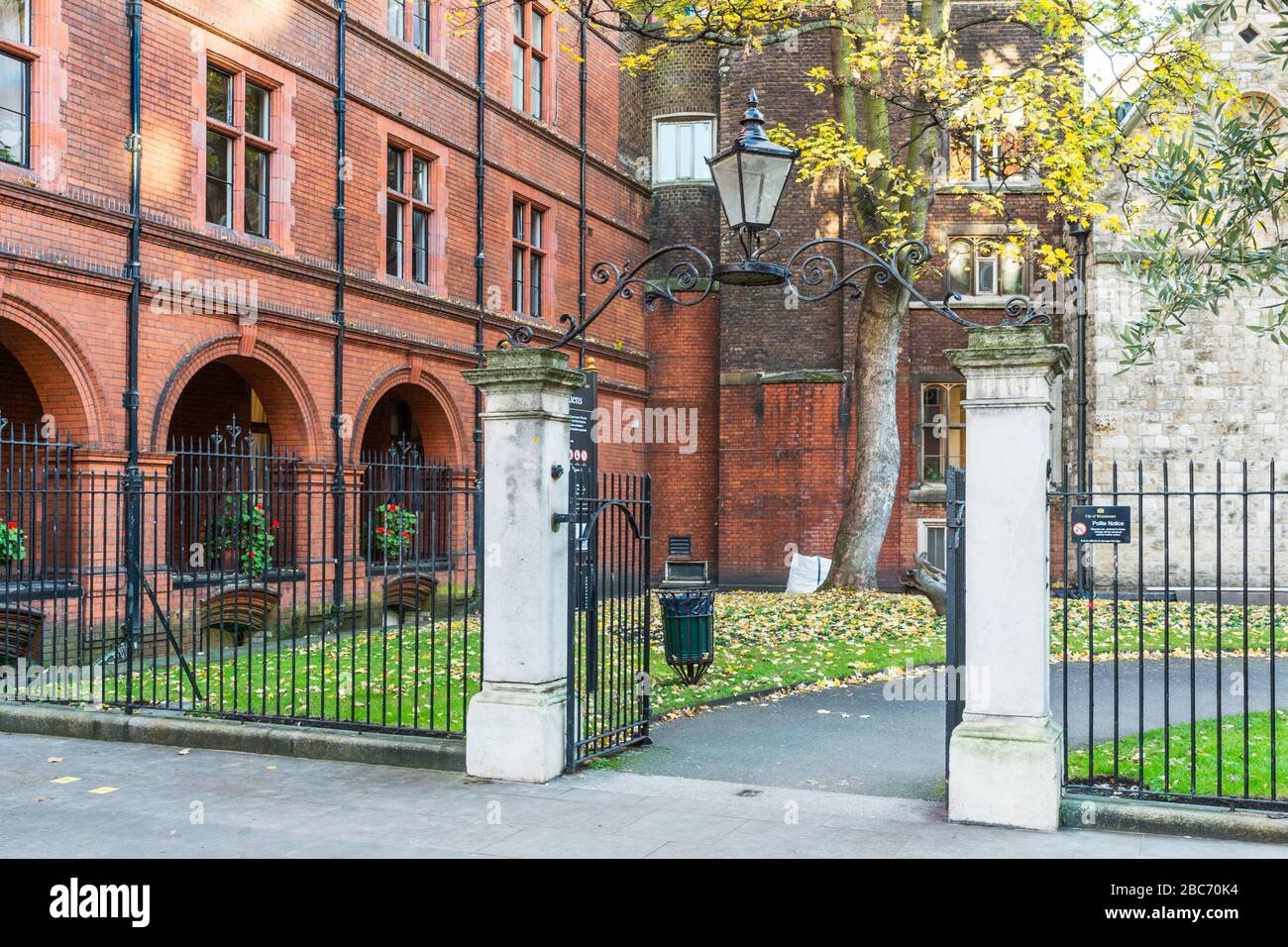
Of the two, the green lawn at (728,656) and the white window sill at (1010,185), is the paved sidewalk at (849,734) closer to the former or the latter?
the green lawn at (728,656)

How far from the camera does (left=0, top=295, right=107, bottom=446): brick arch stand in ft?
41.0

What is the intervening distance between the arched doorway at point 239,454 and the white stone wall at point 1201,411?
542 inches

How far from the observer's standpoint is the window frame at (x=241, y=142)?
587 inches

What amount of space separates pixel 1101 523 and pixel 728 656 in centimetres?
727

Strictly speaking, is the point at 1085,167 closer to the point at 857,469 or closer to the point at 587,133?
the point at 857,469

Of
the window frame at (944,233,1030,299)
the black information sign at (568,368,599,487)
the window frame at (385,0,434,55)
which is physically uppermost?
the window frame at (385,0,434,55)

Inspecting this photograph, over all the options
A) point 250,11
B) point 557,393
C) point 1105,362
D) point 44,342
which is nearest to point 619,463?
point 1105,362

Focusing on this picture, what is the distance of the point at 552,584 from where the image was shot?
25.6 ft

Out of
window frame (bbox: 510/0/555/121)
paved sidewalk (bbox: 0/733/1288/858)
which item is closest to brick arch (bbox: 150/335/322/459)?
window frame (bbox: 510/0/555/121)

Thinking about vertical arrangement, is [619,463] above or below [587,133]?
below

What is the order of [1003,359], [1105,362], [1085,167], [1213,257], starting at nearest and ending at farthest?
[1003,359], [1213,257], [1085,167], [1105,362]

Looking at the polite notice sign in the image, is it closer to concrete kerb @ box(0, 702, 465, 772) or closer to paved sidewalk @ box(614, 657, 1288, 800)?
paved sidewalk @ box(614, 657, 1288, 800)

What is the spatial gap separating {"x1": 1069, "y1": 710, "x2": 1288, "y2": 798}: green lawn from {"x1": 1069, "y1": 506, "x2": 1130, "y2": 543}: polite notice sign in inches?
52.3

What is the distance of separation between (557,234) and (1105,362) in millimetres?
10032
